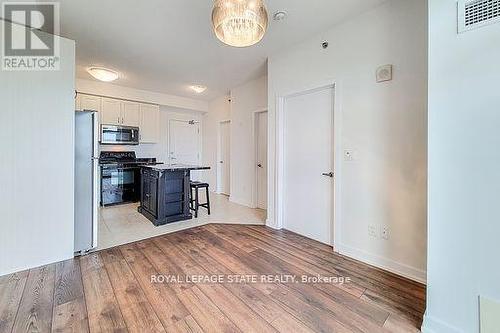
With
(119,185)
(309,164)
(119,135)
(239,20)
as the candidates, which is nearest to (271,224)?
(309,164)

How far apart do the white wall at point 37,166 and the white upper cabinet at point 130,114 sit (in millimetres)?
2850

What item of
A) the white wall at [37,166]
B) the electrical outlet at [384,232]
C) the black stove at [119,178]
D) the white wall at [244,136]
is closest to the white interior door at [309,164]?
the electrical outlet at [384,232]

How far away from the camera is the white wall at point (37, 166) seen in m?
2.16

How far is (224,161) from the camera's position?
20.2ft

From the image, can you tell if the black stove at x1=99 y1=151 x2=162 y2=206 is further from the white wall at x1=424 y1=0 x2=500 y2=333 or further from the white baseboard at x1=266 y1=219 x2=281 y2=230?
the white wall at x1=424 y1=0 x2=500 y2=333

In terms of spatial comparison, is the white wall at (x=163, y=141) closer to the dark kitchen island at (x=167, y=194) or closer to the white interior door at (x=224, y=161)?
the white interior door at (x=224, y=161)

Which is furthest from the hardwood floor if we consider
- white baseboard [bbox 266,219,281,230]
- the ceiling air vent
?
the ceiling air vent

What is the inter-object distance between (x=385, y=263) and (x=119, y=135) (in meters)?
5.40

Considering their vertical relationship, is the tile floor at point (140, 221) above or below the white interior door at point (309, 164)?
below

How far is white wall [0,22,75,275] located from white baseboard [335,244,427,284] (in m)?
3.12

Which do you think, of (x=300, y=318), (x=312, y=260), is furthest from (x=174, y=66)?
(x=300, y=318)

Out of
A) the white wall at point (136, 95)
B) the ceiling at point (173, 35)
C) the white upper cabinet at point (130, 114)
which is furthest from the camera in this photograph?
the white upper cabinet at point (130, 114)

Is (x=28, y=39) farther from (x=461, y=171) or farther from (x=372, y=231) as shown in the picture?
(x=372, y=231)

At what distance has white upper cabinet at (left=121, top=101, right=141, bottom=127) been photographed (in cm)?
516
